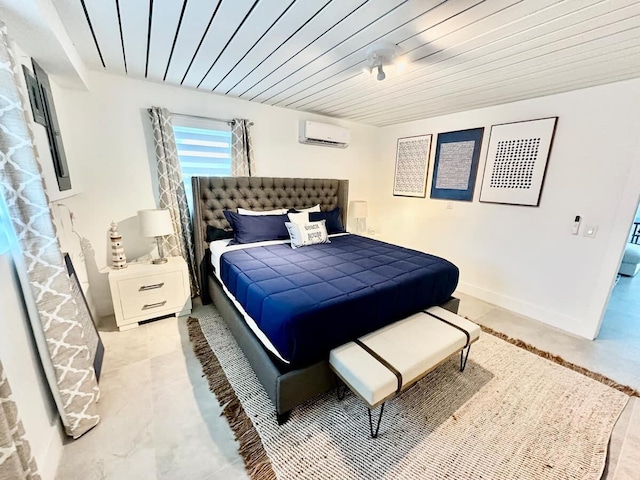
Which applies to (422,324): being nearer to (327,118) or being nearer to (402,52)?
(402,52)

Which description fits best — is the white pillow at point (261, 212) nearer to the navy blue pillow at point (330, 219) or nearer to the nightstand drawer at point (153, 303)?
the navy blue pillow at point (330, 219)

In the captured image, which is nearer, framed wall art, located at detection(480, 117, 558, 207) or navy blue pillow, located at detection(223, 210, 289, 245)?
framed wall art, located at detection(480, 117, 558, 207)

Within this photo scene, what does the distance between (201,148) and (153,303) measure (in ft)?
5.76

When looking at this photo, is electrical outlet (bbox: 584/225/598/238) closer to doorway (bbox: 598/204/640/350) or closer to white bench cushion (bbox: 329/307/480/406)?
doorway (bbox: 598/204/640/350)

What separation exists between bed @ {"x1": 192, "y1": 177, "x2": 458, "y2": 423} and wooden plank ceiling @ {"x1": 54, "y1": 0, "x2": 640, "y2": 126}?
1.19 m

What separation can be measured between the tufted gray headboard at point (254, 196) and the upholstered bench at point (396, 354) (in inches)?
83.8

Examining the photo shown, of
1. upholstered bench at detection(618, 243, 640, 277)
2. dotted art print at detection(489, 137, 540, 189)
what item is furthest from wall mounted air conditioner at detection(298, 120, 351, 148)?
upholstered bench at detection(618, 243, 640, 277)

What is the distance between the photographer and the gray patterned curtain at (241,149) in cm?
→ 304

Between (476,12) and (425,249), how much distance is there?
9.87 ft

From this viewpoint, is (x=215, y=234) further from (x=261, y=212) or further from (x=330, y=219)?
(x=330, y=219)

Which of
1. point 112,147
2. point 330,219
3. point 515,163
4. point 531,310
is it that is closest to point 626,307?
point 531,310

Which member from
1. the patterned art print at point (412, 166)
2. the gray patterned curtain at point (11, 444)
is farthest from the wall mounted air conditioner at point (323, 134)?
the gray patterned curtain at point (11, 444)

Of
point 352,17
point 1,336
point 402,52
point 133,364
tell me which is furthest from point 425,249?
point 1,336

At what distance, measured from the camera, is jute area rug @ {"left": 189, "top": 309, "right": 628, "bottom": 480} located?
4.42 feet
